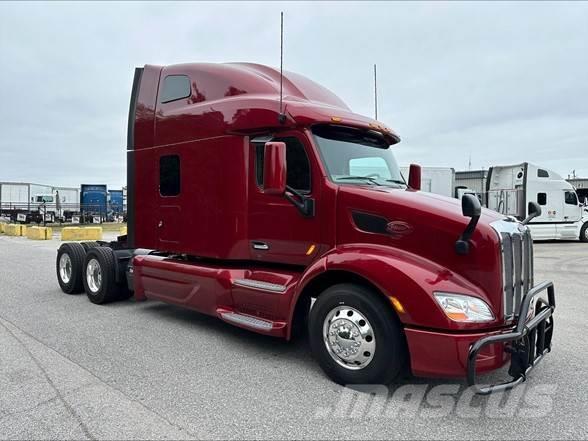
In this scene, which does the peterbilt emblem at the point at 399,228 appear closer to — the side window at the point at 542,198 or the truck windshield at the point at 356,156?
the truck windshield at the point at 356,156

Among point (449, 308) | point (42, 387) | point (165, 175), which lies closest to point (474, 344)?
point (449, 308)

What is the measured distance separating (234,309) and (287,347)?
0.72 meters

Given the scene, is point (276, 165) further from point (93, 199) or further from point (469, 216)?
point (93, 199)

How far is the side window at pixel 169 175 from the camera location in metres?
5.74

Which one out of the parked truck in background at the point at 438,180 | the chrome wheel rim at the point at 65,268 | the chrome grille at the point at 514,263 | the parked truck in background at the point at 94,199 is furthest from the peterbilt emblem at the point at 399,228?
the parked truck in background at the point at 94,199

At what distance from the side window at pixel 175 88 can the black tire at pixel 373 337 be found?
333cm

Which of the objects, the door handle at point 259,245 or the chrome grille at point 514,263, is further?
the door handle at point 259,245

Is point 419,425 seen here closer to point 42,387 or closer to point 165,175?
point 42,387

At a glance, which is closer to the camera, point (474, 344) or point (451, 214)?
point (474, 344)

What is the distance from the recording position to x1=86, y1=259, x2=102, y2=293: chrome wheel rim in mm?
7176

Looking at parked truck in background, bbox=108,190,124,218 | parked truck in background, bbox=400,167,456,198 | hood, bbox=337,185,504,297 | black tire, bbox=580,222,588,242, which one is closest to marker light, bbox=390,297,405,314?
hood, bbox=337,185,504,297

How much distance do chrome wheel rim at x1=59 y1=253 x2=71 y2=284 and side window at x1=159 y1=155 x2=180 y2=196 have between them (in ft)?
10.6

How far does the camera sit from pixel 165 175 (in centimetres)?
593

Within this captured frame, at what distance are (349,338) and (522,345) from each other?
135 cm
